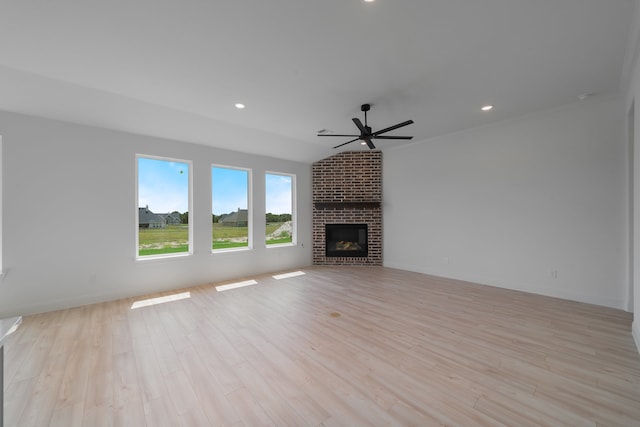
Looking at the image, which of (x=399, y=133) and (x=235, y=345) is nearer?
(x=235, y=345)

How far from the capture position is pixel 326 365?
2.17 meters

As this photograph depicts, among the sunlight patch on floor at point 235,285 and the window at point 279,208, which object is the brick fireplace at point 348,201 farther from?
the sunlight patch on floor at point 235,285

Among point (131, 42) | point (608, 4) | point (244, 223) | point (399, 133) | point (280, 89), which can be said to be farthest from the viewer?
point (244, 223)

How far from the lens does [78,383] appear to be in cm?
195

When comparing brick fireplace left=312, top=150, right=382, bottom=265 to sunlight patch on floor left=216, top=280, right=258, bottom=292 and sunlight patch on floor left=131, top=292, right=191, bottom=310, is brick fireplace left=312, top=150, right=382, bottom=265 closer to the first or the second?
sunlight patch on floor left=216, top=280, right=258, bottom=292

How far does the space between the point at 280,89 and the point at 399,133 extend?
280cm

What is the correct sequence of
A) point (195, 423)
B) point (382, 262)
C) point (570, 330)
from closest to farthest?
1. point (195, 423)
2. point (570, 330)
3. point (382, 262)

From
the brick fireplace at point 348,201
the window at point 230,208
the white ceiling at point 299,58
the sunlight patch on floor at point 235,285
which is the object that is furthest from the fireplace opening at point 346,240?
the white ceiling at point 299,58

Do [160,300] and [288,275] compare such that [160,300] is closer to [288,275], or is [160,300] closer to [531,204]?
[288,275]

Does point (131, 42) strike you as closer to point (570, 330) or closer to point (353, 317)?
point (353, 317)

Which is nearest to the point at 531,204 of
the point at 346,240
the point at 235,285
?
the point at 346,240

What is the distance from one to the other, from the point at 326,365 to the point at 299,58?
295 centimetres

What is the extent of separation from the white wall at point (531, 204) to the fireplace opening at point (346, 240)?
Answer: 3.68ft

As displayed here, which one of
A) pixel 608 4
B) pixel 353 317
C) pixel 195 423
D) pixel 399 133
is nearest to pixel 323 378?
pixel 195 423
